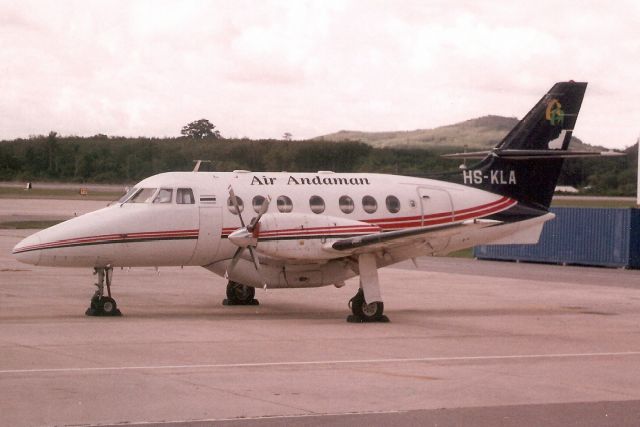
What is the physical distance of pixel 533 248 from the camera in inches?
1526

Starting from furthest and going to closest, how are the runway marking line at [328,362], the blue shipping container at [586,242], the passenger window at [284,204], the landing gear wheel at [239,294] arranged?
the blue shipping container at [586,242] < the landing gear wheel at [239,294] < the passenger window at [284,204] < the runway marking line at [328,362]

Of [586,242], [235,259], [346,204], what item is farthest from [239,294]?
[586,242]

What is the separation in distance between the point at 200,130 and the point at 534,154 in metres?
21.8

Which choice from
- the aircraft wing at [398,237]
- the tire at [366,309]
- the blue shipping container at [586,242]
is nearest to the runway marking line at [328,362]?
the aircraft wing at [398,237]

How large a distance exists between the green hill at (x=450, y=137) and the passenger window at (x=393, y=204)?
14707 mm

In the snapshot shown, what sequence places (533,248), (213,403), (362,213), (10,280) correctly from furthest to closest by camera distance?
(533,248), (10,280), (362,213), (213,403)

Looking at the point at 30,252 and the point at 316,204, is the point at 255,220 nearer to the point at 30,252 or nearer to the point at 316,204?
the point at 316,204

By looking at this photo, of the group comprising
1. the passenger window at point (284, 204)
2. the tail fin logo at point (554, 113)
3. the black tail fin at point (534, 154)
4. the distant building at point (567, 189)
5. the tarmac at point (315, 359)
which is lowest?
the tarmac at point (315, 359)

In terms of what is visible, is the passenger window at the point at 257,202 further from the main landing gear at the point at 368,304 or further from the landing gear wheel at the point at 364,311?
the landing gear wheel at the point at 364,311

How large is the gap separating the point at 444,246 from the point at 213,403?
37.0 feet

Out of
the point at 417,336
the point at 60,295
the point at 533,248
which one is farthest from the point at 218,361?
the point at 533,248

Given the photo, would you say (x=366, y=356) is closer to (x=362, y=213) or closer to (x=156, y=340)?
(x=156, y=340)

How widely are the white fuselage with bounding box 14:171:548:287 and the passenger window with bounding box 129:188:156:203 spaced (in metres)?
0.03

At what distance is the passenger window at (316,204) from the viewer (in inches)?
838
